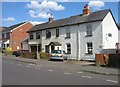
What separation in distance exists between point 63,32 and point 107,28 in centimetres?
838

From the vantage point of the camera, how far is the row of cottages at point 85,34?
1307 inches

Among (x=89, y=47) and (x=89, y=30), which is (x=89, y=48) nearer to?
(x=89, y=47)

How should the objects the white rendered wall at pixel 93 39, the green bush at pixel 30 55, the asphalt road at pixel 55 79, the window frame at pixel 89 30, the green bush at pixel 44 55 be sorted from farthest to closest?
1. the green bush at pixel 30 55
2. the green bush at pixel 44 55
3. the window frame at pixel 89 30
4. the white rendered wall at pixel 93 39
5. the asphalt road at pixel 55 79

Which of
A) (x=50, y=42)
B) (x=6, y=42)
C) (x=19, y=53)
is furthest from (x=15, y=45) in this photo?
(x=50, y=42)

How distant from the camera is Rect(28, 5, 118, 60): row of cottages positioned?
109 feet

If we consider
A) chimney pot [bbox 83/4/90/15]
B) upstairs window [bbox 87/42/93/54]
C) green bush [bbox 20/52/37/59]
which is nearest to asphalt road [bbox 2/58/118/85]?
upstairs window [bbox 87/42/93/54]

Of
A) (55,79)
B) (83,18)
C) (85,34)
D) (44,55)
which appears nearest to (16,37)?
(44,55)

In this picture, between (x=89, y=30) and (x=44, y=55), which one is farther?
(x=44, y=55)

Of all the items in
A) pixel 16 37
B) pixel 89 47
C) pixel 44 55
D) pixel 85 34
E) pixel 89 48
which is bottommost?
pixel 44 55

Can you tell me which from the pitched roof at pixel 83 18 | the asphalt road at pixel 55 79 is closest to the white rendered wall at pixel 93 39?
the pitched roof at pixel 83 18

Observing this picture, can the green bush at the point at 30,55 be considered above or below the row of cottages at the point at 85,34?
below

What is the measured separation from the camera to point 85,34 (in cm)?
3541

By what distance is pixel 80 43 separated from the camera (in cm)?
3609

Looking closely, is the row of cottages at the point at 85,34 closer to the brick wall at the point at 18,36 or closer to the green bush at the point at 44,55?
the green bush at the point at 44,55
